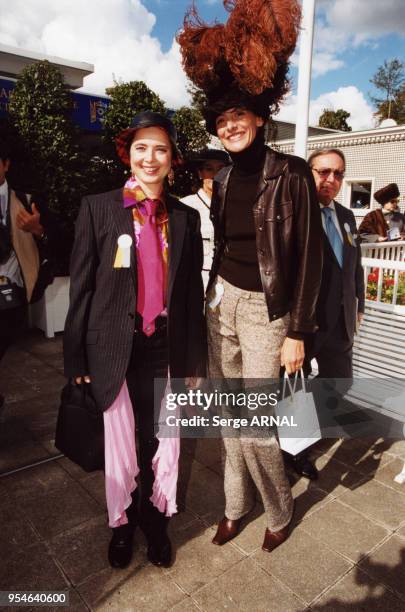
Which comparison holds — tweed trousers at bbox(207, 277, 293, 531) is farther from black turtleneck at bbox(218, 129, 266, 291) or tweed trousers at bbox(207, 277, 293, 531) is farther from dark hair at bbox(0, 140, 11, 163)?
dark hair at bbox(0, 140, 11, 163)

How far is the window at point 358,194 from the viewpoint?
1704 cm

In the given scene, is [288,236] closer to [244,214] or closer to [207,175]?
[244,214]

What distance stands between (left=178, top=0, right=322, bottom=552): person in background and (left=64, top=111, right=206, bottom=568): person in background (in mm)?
185

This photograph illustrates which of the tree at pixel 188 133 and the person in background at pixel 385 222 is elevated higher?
the tree at pixel 188 133

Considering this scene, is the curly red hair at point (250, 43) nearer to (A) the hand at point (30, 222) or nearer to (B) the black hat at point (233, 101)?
(B) the black hat at point (233, 101)

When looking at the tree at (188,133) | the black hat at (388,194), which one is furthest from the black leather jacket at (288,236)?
the black hat at (388,194)

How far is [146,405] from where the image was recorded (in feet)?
7.59

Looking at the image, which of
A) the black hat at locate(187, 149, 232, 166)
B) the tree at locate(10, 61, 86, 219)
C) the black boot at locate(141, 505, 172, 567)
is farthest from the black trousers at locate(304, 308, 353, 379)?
the tree at locate(10, 61, 86, 219)

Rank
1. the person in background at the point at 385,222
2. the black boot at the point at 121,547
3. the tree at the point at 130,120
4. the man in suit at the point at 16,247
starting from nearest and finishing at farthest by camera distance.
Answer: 1. the black boot at the point at 121,547
2. the man in suit at the point at 16,247
3. the tree at the point at 130,120
4. the person in background at the point at 385,222

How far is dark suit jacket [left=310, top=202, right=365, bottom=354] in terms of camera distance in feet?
9.36

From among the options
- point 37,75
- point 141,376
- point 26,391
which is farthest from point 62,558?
point 37,75

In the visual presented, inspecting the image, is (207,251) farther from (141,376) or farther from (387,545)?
(387,545)

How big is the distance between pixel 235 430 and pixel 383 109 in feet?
150

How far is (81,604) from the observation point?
2.06 m
